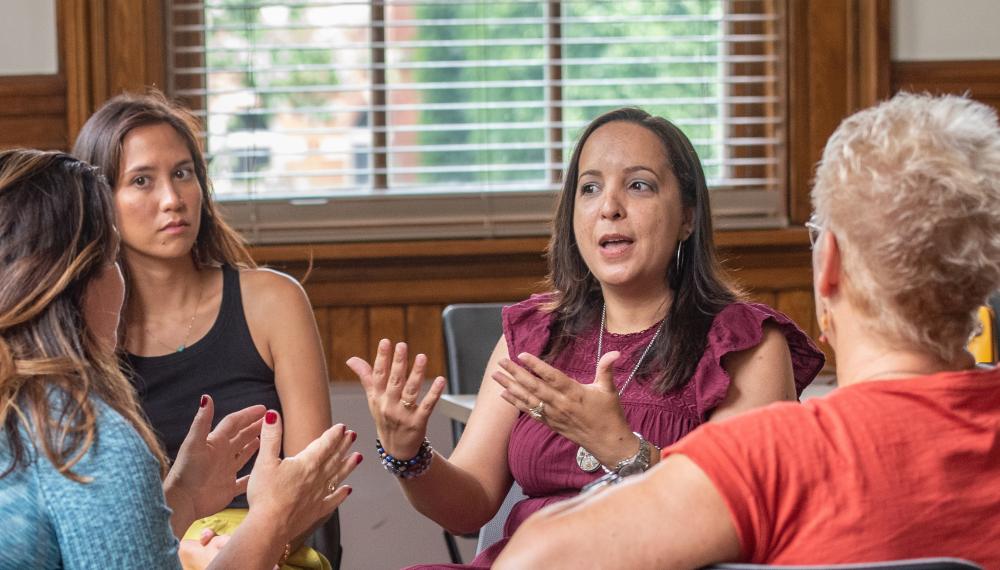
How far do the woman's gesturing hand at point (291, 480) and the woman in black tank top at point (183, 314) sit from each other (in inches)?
27.3

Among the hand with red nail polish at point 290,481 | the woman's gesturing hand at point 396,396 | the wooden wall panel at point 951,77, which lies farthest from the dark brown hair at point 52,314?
the wooden wall panel at point 951,77

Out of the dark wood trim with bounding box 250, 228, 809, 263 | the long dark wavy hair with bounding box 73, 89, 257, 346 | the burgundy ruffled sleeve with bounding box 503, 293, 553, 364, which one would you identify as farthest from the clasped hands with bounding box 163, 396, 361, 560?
the dark wood trim with bounding box 250, 228, 809, 263

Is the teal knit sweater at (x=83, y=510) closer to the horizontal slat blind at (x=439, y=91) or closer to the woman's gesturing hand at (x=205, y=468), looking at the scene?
the woman's gesturing hand at (x=205, y=468)

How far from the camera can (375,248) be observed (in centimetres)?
349

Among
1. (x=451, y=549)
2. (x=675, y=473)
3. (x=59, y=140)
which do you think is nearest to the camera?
(x=675, y=473)

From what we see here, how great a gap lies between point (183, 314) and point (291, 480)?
88cm

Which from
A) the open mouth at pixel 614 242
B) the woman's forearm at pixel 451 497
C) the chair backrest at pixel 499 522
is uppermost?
the open mouth at pixel 614 242

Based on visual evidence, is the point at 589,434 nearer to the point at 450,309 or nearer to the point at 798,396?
the point at 798,396

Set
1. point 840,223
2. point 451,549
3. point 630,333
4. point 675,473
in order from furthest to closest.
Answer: point 451,549 < point 630,333 < point 840,223 < point 675,473

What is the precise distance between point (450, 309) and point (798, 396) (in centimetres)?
106

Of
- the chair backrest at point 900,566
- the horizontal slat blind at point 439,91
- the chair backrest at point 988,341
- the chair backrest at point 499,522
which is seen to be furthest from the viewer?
the horizontal slat blind at point 439,91

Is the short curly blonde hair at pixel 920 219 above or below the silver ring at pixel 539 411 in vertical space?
above

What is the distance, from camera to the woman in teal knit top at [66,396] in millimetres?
1222

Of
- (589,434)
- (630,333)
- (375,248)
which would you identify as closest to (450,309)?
(375,248)
